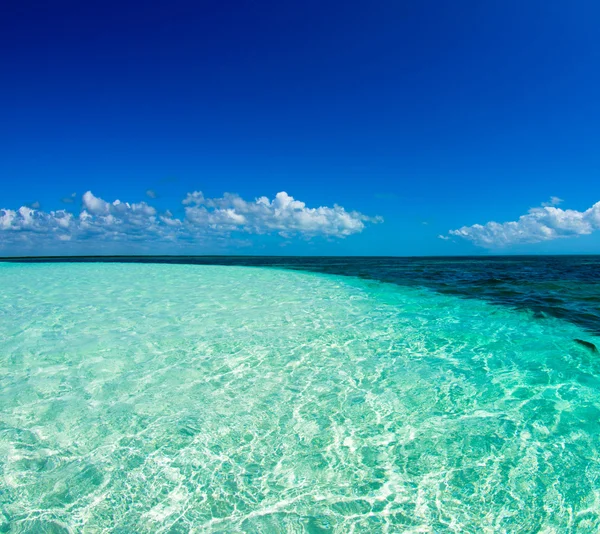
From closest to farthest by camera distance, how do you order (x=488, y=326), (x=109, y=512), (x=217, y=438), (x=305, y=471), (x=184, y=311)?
(x=109, y=512) < (x=305, y=471) < (x=217, y=438) < (x=488, y=326) < (x=184, y=311)

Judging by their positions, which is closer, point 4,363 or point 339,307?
point 4,363

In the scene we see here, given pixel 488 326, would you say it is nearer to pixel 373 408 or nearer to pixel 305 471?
pixel 373 408

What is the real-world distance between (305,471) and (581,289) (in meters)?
20.6

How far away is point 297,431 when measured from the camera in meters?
4.39

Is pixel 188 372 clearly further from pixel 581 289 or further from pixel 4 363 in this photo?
pixel 581 289

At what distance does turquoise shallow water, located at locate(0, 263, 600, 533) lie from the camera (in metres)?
3.10

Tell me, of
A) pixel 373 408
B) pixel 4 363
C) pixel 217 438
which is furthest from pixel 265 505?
pixel 4 363

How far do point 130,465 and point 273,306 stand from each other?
30.5ft

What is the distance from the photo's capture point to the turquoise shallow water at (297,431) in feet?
10.2

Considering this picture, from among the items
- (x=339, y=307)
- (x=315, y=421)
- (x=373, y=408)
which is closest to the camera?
(x=315, y=421)

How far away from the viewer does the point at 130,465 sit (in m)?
3.68

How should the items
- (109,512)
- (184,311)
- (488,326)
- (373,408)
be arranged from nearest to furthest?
(109,512) < (373,408) < (488,326) < (184,311)

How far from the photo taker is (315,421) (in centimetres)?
463

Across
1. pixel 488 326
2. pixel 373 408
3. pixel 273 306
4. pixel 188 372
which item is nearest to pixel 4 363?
pixel 188 372
